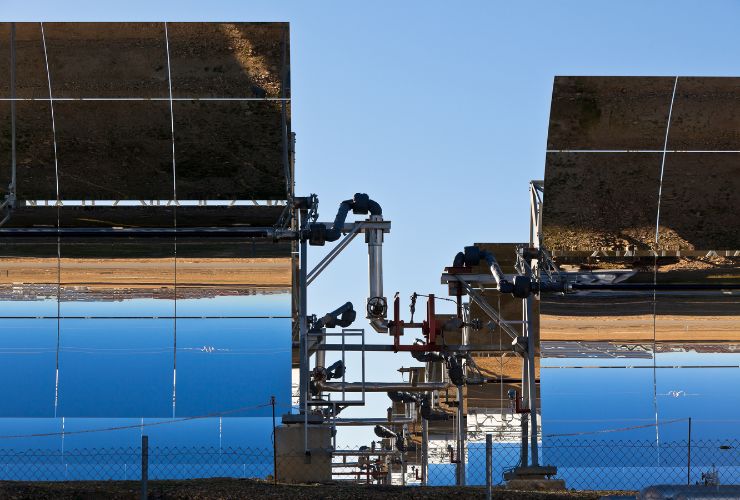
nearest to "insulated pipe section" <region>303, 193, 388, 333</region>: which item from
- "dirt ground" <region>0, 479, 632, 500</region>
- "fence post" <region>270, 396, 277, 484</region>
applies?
"fence post" <region>270, 396, 277, 484</region>

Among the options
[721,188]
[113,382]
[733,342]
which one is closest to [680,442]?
[733,342]

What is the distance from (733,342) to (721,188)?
3163 mm

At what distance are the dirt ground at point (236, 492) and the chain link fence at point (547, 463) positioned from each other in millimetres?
3183

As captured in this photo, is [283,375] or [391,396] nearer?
[283,375]

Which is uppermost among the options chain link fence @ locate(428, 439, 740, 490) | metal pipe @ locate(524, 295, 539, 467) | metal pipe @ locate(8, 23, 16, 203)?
metal pipe @ locate(8, 23, 16, 203)

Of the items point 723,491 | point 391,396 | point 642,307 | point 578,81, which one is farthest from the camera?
point 391,396

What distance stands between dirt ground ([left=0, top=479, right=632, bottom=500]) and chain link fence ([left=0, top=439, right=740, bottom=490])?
10.4 feet

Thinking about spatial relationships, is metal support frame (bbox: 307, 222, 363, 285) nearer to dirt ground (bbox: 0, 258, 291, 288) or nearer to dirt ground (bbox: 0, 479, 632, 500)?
dirt ground (bbox: 0, 258, 291, 288)

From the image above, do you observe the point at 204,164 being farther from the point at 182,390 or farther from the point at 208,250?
the point at 182,390

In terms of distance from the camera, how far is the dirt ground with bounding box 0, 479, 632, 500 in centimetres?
2039

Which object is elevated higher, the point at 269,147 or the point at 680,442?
the point at 269,147

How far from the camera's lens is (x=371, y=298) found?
93.9 feet

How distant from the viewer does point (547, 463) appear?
2688 cm

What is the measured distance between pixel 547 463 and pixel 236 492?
8.00m
